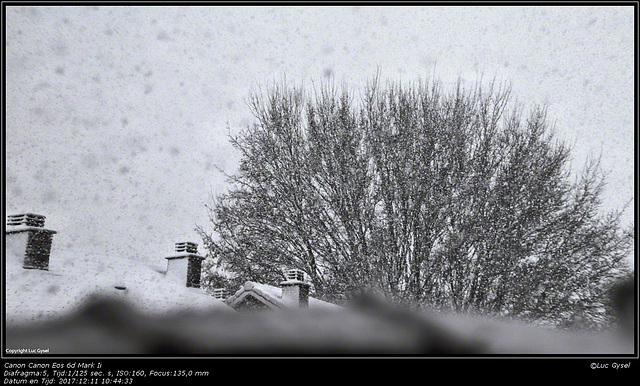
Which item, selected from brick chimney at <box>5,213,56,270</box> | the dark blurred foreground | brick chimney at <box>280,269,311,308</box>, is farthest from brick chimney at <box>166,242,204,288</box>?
the dark blurred foreground

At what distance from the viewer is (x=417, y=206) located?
44.9ft

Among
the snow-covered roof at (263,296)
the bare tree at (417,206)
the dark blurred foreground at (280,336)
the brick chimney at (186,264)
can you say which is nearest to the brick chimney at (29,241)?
the dark blurred foreground at (280,336)

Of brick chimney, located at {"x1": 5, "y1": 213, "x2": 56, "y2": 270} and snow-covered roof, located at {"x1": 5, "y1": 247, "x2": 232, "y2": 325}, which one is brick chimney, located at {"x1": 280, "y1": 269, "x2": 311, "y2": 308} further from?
brick chimney, located at {"x1": 5, "y1": 213, "x2": 56, "y2": 270}

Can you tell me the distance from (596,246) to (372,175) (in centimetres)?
523

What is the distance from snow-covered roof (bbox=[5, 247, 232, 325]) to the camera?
4.76m

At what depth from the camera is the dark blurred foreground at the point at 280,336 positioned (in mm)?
4352

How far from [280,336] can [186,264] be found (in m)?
4.18

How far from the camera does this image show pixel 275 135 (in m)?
14.9

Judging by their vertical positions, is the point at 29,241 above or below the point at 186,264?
below

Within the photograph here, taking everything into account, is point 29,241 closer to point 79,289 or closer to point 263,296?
point 79,289

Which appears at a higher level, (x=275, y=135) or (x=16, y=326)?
(x=275, y=135)

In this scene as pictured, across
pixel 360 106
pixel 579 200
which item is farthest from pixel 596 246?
pixel 360 106

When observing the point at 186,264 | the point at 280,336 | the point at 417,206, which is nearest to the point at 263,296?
the point at 186,264

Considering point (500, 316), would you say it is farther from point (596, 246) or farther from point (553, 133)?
point (553, 133)
